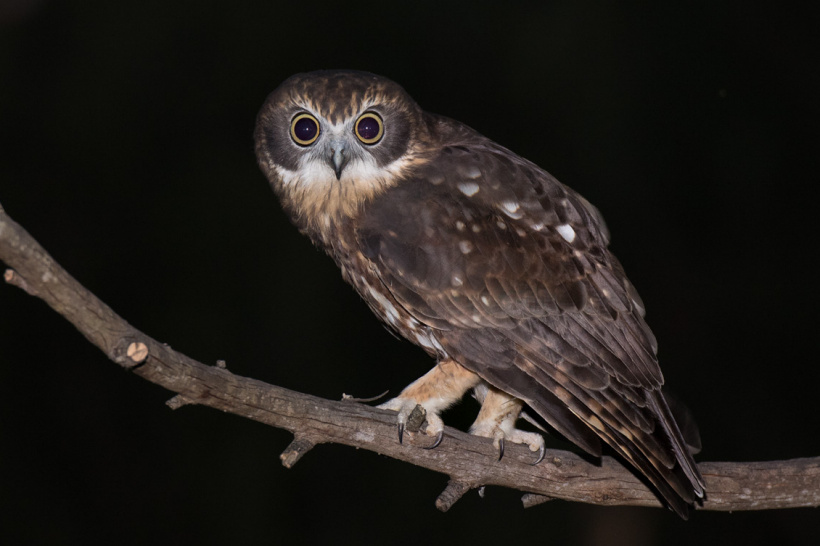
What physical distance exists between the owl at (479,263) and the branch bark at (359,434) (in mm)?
70

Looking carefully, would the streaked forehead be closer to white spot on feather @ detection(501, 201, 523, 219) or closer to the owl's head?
the owl's head

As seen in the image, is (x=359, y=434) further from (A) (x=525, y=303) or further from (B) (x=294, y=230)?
(B) (x=294, y=230)

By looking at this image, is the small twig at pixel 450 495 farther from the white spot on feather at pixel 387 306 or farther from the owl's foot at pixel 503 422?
the white spot on feather at pixel 387 306

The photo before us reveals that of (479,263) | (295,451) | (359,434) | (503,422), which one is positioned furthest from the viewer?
(503,422)

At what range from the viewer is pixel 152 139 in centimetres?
420

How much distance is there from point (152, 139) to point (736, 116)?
10.5 ft

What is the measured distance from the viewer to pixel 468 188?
2.20 meters

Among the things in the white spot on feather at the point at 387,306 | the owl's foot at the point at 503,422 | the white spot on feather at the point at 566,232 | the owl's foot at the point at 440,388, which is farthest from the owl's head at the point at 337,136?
the owl's foot at the point at 503,422

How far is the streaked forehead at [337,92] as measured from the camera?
2.09 m

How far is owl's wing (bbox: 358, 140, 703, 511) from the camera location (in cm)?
208

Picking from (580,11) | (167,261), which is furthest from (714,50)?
(167,261)

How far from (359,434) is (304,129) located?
2.73ft

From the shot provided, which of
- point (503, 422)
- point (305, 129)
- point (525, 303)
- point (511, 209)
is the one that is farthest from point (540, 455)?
point (305, 129)

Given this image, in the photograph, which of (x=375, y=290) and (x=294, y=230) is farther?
(x=294, y=230)
